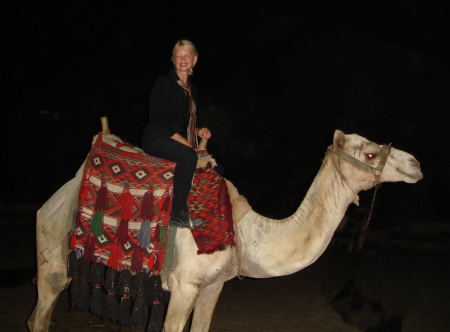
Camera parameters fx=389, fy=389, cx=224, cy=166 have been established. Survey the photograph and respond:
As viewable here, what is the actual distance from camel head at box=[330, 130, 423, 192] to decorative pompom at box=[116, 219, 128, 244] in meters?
1.95

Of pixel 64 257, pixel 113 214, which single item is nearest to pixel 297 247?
pixel 113 214

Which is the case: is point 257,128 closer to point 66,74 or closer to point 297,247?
point 66,74

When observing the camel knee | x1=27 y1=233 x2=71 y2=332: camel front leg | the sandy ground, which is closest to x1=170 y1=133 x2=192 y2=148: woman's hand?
x1=27 y1=233 x2=71 y2=332: camel front leg

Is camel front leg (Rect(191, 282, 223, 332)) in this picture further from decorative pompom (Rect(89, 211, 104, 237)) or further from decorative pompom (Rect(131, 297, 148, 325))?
decorative pompom (Rect(89, 211, 104, 237))

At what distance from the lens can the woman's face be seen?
11.7 feet

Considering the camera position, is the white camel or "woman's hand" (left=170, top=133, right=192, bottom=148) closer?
the white camel

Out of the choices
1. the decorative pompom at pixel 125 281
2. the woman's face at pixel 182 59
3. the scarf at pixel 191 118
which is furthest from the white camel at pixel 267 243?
the woman's face at pixel 182 59

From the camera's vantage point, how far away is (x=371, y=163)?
3.30 m

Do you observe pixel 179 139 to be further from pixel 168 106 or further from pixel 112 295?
pixel 112 295

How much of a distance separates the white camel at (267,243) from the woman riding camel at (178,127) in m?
0.30

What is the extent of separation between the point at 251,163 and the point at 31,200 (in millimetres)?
9392

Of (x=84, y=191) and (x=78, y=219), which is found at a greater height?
(x=84, y=191)

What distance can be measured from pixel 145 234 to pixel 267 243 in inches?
42.6

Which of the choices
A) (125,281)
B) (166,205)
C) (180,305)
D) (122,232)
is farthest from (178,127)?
(180,305)
